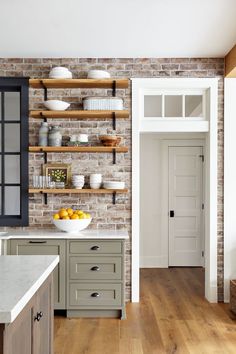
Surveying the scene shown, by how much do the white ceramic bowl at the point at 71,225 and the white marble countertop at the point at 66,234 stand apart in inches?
2.2

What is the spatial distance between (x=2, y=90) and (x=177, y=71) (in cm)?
207

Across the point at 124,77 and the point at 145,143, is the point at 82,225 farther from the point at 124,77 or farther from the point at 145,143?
the point at 145,143

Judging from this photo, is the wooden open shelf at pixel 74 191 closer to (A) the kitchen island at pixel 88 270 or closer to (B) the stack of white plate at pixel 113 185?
(B) the stack of white plate at pixel 113 185

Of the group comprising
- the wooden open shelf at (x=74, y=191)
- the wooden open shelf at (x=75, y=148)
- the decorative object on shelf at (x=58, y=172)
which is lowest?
the wooden open shelf at (x=74, y=191)

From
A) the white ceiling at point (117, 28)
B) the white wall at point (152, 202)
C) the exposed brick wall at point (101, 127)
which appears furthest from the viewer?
the white wall at point (152, 202)

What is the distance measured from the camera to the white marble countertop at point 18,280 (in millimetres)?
1504

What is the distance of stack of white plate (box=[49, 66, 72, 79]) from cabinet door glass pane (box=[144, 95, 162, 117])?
3.15 feet

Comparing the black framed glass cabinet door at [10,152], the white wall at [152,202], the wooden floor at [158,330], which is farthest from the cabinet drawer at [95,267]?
the white wall at [152,202]

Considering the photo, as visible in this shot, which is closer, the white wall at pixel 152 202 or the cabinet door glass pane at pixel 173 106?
the cabinet door glass pane at pixel 173 106

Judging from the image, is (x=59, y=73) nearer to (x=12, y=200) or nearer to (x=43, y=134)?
(x=43, y=134)

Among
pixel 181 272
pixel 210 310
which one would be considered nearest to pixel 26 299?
pixel 210 310

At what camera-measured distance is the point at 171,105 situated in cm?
460

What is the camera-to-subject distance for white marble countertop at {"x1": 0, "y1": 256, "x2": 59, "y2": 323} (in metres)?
1.50

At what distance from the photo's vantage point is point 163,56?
4418mm
